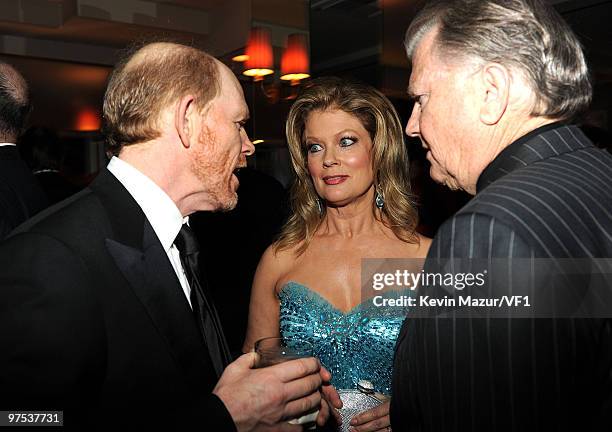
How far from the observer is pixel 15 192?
8.16 feet

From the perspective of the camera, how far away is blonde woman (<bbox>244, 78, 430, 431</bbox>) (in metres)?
2.35

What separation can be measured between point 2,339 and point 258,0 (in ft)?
18.7

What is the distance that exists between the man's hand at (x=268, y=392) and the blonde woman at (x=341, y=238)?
1.09 meters

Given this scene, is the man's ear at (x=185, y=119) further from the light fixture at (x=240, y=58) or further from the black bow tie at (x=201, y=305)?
the light fixture at (x=240, y=58)

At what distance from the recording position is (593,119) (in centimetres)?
374

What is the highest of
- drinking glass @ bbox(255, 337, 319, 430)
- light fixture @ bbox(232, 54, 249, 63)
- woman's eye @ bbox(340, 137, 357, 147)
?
light fixture @ bbox(232, 54, 249, 63)

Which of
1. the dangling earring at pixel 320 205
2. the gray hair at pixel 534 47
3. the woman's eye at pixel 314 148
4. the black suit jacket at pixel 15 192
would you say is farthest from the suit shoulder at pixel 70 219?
the dangling earring at pixel 320 205

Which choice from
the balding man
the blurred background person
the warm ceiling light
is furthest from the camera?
the warm ceiling light

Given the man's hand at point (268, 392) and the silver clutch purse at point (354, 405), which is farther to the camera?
the silver clutch purse at point (354, 405)

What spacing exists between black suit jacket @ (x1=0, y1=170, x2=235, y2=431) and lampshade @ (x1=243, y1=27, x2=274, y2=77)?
4171 mm

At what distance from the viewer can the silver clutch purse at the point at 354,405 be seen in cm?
198

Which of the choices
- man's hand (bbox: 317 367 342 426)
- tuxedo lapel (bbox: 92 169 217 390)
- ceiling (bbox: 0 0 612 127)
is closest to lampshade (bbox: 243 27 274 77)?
ceiling (bbox: 0 0 612 127)

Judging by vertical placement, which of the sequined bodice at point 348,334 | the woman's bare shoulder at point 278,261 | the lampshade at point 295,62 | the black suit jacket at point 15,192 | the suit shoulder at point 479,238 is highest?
the lampshade at point 295,62

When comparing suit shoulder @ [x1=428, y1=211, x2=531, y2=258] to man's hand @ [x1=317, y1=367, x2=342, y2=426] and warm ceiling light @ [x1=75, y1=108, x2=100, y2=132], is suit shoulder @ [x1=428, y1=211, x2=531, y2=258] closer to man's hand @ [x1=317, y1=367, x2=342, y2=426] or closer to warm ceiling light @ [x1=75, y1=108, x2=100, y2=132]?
man's hand @ [x1=317, y1=367, x2=342, y2=426]
